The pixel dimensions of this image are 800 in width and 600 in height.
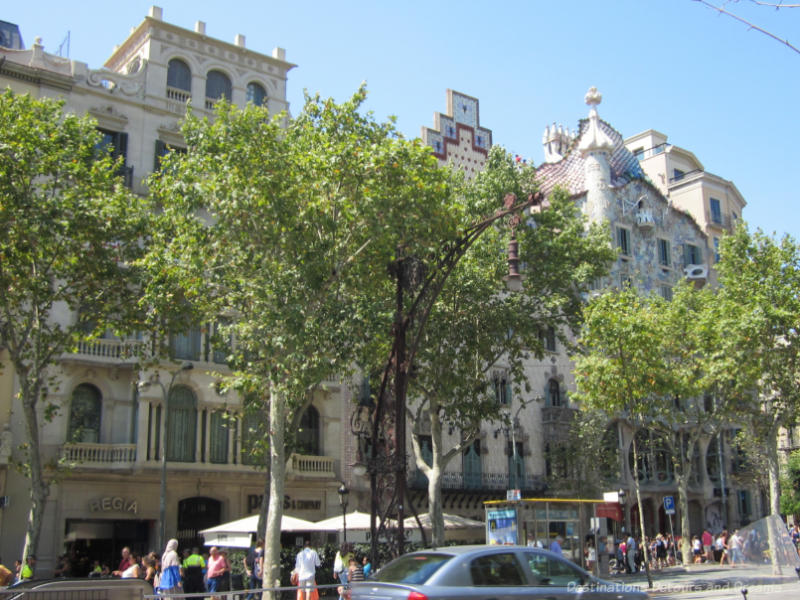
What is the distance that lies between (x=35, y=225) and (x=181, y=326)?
4238 millimetres

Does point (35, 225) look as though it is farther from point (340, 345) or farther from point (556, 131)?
point (556, 131)

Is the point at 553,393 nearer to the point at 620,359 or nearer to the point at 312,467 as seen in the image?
the point at 620,359

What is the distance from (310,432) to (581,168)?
2432 centimetres

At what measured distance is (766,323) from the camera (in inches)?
1176

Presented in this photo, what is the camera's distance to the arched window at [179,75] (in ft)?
103

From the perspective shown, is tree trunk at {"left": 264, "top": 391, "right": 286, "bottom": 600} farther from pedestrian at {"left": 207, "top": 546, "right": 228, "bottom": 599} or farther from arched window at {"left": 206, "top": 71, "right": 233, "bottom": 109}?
arched window at {"left": 206, "top": 71, "right": 233, "bottom": 109}

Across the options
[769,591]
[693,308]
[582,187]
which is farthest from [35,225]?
[582,187]

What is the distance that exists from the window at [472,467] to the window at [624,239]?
15.7m

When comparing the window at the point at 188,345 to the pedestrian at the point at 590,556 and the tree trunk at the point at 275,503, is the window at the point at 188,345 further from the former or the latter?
the pedestrian at the point at 590,556

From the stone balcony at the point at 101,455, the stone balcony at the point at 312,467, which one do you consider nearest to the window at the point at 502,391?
the stone balcony at the point at 312,467

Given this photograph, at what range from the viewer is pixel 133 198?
2152cm

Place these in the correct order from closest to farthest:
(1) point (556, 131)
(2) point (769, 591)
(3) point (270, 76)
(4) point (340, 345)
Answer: (4) point (340, 345) → (2) point (769, 591) → (3) point (270, 76) → (1) point (556, 131)

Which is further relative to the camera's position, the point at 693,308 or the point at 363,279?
the point at 693,308

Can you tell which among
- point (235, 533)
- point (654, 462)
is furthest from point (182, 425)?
point (654, 462)
